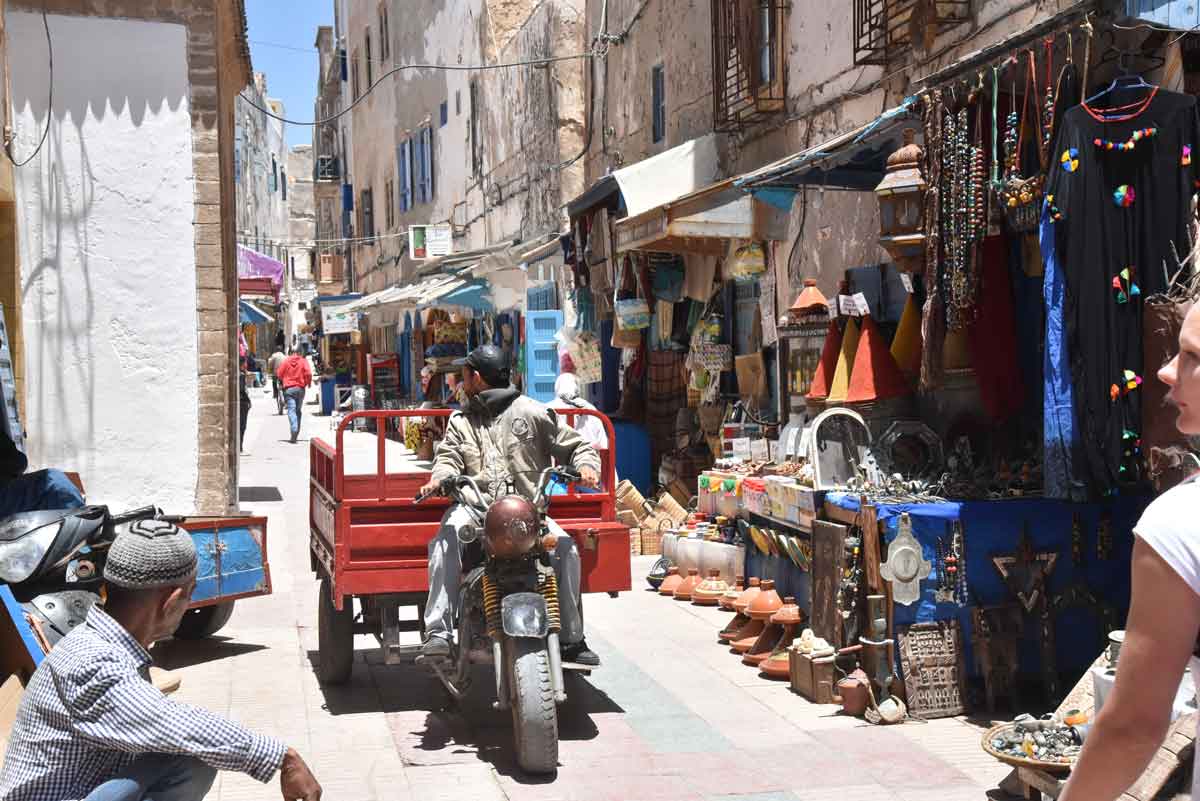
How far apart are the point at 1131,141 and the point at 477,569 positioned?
3.53m

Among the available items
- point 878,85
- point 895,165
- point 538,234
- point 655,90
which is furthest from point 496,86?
point 895,165

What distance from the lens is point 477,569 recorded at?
20.5 ft

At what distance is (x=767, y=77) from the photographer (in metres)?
11.6

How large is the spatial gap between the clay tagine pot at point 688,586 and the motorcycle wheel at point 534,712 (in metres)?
4.07

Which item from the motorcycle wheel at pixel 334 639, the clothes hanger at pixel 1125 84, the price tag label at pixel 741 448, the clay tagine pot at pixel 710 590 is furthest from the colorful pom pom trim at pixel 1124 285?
the price tag label at pixel 741 448

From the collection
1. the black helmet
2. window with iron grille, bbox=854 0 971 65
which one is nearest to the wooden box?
the black helmet

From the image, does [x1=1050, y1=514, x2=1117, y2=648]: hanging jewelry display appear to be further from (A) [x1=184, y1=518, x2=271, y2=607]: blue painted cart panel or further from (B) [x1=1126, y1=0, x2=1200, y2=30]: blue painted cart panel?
(A) [x1=184, y1=518, x2=271, y2=607]: blue painted cart panel

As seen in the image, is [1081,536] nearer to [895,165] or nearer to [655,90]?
[895,165]

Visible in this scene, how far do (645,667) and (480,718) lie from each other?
1.42 m

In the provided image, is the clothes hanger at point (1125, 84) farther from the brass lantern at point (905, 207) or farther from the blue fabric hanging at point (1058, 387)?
the brass lantern at point (905, 207)

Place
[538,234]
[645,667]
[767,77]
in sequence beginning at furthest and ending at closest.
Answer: [538,234]
[767,77]
[645,667]

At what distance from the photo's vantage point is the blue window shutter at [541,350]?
55.2ft

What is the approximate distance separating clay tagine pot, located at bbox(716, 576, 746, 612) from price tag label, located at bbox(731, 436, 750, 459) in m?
1.36

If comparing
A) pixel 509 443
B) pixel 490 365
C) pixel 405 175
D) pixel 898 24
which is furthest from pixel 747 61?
pixel 405 175
